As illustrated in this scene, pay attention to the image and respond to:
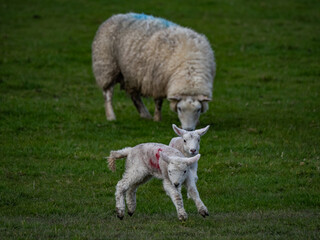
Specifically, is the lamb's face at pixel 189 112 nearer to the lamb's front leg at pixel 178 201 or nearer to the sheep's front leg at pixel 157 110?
the sheep's front leg at pixel 157 110

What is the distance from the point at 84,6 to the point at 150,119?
12.8 metres

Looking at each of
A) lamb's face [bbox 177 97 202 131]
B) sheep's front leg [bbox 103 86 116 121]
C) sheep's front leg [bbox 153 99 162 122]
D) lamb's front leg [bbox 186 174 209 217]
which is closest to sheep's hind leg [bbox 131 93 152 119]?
sheep's front leg [bbox 153 99 162 122]

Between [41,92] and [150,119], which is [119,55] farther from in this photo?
[41,92]

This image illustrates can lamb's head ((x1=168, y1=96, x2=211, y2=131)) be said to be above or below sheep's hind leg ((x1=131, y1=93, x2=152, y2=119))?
above

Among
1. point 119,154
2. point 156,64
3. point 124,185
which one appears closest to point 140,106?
point 156,64

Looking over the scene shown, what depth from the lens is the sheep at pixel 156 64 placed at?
12070 mm

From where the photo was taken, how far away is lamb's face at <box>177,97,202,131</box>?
11727 mm

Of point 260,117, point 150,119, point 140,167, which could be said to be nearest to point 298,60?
point 260,117

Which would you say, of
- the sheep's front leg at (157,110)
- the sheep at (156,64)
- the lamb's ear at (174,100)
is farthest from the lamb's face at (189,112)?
the sheep's front leg at (157,110)

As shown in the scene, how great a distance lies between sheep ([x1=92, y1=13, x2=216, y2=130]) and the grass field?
0.57 m

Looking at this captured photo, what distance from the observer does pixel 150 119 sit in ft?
44.4

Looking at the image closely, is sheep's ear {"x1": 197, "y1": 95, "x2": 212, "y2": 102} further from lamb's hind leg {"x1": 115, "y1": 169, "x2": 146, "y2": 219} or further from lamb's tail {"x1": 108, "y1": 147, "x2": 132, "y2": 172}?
lamb's hind leg {"x1": 115, "y1": 169, "x2": 146, "y2": 219}

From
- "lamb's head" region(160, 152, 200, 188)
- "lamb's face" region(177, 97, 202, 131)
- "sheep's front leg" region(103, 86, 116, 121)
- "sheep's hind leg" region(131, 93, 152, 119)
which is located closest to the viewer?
A: "lamb's head" region(160, 152, 200, 188)

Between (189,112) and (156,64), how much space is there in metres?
1.65
